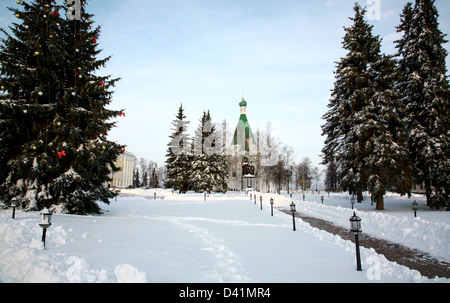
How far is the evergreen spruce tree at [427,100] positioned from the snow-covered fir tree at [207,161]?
26168 millimetres

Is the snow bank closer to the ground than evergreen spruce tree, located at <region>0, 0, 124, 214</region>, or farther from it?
closer to the ground

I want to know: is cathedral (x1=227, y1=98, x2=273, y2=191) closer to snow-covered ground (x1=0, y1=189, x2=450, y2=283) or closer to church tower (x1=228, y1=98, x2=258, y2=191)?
church tower (x1=228, y1=98, x2=258, y2=191)

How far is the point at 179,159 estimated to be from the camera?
41.5 m

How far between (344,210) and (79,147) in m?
16.4

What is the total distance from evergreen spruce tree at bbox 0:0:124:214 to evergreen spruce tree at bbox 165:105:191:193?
26.9 meters

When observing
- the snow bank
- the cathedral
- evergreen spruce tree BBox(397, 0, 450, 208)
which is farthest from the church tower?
the snow bank

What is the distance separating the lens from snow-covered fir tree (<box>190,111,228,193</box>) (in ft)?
127

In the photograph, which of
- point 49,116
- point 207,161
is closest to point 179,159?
point 207,161

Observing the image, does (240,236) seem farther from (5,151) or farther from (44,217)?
(5,151)

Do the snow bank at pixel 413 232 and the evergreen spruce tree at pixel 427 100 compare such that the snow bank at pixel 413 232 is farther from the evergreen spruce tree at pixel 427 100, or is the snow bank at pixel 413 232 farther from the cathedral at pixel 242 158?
the cathedral at pixel 242 158

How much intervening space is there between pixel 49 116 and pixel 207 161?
92.5 feet

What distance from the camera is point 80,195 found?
501 inches

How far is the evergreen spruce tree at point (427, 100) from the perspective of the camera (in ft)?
59.9

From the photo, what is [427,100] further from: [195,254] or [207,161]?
[207,161]
